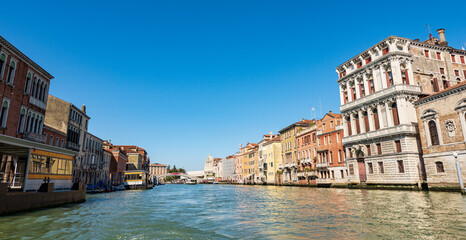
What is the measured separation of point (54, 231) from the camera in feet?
30.1

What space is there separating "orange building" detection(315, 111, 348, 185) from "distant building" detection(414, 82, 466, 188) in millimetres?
13905

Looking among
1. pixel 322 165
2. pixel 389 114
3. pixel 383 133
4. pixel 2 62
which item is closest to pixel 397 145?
pixel 383 133

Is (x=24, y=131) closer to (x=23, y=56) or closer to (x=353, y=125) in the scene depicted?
(x=23, y=56)

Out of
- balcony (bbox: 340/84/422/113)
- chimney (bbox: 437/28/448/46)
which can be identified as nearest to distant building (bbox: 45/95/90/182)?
balcony (bbox: 340/84/422/113)

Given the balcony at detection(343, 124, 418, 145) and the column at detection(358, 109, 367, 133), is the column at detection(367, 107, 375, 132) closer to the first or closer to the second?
the balcony at detection(343, 124, 418, 145)

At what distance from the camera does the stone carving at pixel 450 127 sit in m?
25.3

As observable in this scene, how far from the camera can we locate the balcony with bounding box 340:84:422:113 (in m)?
32.1

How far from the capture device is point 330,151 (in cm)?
4397

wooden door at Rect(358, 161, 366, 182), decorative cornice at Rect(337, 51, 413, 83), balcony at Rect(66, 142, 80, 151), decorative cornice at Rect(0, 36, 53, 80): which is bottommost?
wooden door at Rect(358, 161, 366, 182)

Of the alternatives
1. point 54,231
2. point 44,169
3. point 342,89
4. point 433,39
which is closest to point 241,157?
point 342,89

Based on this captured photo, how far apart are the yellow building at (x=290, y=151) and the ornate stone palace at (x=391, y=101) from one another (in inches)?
691

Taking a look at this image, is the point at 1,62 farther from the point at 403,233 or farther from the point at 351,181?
the point at 351,181

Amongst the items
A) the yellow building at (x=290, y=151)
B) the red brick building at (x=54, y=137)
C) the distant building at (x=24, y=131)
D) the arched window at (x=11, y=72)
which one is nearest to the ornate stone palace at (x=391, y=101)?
the yellow building at (x=290, y=151)

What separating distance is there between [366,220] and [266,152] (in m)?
61.8
